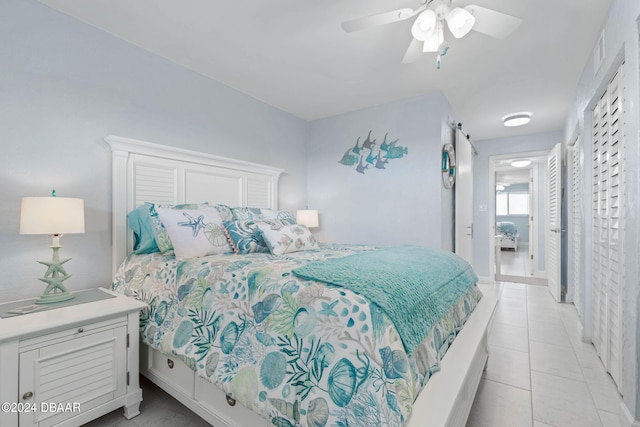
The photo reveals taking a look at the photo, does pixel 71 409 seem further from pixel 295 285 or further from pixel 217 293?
pixel 295 285

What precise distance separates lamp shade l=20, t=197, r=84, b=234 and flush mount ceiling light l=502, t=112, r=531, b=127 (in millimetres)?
4598

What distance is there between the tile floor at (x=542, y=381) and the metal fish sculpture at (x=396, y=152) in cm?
200

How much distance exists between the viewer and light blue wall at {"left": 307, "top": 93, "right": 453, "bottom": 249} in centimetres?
314

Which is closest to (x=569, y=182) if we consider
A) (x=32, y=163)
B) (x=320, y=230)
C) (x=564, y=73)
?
(x=564, y=73)

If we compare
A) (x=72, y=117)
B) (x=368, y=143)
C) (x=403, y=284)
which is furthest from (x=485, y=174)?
(x=72, y=117)

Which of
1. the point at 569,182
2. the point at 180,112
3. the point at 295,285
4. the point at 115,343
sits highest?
the point at 180,112

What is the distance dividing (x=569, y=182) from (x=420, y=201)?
2.06m

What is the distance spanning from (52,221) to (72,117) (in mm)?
837

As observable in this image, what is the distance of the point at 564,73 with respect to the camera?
2.72 meters

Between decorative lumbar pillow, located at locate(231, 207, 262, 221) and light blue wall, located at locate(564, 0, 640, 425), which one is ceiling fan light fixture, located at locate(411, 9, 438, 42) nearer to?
light blue wall, located at locate(564, 0, 640, 425)

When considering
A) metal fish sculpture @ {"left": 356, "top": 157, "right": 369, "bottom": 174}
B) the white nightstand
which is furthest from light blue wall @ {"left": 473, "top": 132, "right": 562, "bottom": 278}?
the white nightstand

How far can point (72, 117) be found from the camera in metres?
1.97

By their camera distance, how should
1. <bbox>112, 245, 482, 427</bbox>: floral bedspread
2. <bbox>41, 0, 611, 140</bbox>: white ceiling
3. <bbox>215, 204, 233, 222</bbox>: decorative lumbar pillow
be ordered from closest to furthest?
<bbox>112, 245, 482, 427</bbox>: floral bedspread → <bbox>41, 0, 611, 140</bbox>: white ceiling → <bbox>215, 204, 233, 222</bbox>: decorative lumbar pillow

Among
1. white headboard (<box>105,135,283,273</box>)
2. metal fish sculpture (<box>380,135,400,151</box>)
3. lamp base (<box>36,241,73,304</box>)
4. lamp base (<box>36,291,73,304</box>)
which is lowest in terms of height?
lamp base (<box>36,291,73,304</box>)
